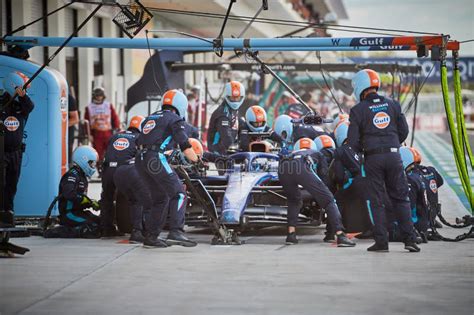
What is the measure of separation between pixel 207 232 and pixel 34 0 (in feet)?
25.4

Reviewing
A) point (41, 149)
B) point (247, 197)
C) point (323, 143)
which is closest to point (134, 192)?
point (247, 197)

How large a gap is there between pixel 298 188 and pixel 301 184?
0.29 feet

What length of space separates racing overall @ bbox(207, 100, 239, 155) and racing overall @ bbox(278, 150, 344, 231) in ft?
10.5

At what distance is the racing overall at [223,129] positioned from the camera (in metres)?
16.0

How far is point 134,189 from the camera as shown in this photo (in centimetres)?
1263

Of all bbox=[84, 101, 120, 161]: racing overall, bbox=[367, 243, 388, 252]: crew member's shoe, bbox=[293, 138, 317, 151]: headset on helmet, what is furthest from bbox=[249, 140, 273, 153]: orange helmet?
bbox=[84, 101, 120, 161]: racing overall

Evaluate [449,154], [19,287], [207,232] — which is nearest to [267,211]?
[207,232]

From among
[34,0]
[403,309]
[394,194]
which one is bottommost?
[403,309]

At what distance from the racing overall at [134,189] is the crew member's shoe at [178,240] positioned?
17.6 inches

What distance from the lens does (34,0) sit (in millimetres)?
20094

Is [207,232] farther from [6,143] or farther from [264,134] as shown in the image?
[6,143]

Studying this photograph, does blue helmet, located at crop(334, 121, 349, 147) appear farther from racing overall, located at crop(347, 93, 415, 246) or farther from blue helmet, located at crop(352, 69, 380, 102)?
racing overall, located at crop(347, 93, 415, 246)

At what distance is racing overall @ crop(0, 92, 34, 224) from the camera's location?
42.3 ft

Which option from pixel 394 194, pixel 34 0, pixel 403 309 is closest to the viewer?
pixel 403 309
